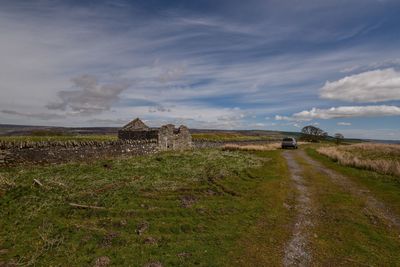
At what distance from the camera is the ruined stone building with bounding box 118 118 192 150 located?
34125 mm

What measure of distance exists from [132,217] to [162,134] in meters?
23.8

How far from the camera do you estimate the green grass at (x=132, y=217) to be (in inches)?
322

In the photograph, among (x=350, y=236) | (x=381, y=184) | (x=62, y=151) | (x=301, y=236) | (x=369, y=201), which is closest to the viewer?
(x=301, y=236)

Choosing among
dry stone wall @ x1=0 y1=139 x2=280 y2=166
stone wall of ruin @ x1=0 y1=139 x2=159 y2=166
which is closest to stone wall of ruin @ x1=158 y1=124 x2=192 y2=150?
dry stone wall @ x1=0 y1=139 x2=280 y2=166

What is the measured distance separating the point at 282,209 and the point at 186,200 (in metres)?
4.53

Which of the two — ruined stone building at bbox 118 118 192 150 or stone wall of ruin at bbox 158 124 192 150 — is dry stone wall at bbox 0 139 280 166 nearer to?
ruined stone building at bbox 118 118 192 150

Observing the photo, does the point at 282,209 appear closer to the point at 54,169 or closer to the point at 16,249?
the point at 16,249

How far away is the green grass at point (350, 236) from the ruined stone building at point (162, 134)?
22.8 metres

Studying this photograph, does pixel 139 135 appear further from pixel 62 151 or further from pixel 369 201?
pixel 369 201

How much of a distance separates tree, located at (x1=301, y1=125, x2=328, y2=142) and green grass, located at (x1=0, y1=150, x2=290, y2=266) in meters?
77.8

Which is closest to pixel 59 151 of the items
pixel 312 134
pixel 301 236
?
pixel 301 236

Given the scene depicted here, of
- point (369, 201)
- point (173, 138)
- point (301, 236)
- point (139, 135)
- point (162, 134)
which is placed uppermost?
point (162, 134)

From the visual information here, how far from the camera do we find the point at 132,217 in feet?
35.6

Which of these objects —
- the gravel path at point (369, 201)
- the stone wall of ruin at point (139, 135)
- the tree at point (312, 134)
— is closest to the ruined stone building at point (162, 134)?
the stone wall of ruin at point (139, 135)
